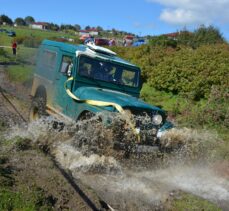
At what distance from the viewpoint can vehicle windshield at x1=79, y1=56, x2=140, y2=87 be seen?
9.54 metres

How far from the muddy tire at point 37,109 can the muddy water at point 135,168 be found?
4.21ft

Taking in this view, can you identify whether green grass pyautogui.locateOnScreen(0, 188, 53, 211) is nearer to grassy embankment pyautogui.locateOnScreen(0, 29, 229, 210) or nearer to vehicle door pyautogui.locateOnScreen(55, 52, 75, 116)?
vehicle door pyautogui.locateOnScreen(55, 52, 75, 116)

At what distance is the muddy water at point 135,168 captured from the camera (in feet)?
23.7

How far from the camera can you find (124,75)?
10.0m

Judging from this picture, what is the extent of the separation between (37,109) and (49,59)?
4.32 feet

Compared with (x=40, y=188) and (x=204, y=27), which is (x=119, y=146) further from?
(x=204, y=27)

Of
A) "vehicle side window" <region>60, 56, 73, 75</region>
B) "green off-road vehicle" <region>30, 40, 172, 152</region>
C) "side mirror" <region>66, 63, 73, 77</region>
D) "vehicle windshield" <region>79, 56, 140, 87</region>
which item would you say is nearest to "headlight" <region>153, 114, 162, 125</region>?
"green off-road vehicle" <region>30, 40, 172, 152</region>

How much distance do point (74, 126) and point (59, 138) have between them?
1.35 feet

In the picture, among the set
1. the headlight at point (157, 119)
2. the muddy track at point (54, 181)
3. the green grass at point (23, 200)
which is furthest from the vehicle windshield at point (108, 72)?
the green grass at point (23, 200)

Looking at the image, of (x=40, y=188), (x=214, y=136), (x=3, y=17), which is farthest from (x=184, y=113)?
(x=3, y=17)

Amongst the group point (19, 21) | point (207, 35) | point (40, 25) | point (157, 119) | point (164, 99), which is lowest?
point (40, 25)

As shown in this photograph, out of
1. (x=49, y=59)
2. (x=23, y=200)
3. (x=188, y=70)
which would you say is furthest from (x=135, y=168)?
(x=188, y=70)

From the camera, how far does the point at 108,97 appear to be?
339 inches

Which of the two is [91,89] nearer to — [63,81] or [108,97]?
[108,97]
